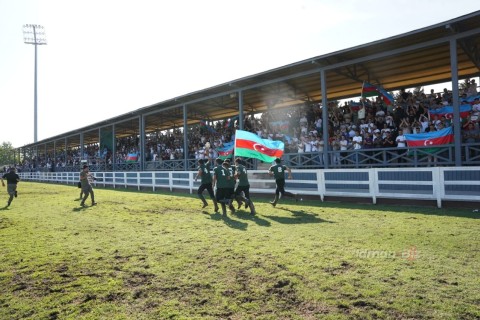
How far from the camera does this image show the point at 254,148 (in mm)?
13328

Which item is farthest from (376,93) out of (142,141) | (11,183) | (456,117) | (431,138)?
(142,141)

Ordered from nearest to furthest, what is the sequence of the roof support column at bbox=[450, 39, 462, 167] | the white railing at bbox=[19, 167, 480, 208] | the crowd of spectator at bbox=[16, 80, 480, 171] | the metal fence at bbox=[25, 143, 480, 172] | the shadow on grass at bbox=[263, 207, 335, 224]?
1. the shadow on grass at bbox=[263, 207, 335, 224]
2. the white railing at bbox=[19, 167, 480, 208]
3. the roof support column at bbox=[450, 39, 462, 167]
4. the metal fence at bbox=[25, 143, 480, 172]
5. the crowd of spectator at bbox=[16, 80, 480, 171]

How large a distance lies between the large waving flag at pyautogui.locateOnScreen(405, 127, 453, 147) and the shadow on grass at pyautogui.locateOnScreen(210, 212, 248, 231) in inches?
302

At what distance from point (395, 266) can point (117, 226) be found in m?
6.69

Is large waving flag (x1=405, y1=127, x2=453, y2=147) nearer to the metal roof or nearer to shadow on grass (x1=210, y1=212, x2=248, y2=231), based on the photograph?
the metal roof

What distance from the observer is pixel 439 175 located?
10367mm

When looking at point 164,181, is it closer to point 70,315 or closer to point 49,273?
point 49,273

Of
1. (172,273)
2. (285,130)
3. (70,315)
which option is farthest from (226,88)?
(70,315)

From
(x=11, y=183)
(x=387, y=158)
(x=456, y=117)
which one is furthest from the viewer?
(x=387, y=158)

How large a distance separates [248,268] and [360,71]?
1440 centimetres

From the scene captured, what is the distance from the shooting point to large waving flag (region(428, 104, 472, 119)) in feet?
43.7

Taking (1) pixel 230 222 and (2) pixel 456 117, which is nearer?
(1) pixel 230 222

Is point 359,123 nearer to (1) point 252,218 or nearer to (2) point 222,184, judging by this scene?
A: (2) point 222,184

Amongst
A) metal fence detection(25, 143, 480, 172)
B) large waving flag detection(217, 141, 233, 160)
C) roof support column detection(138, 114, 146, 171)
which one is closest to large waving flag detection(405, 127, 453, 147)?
metal fence detection(25, 143, 480, 172)
